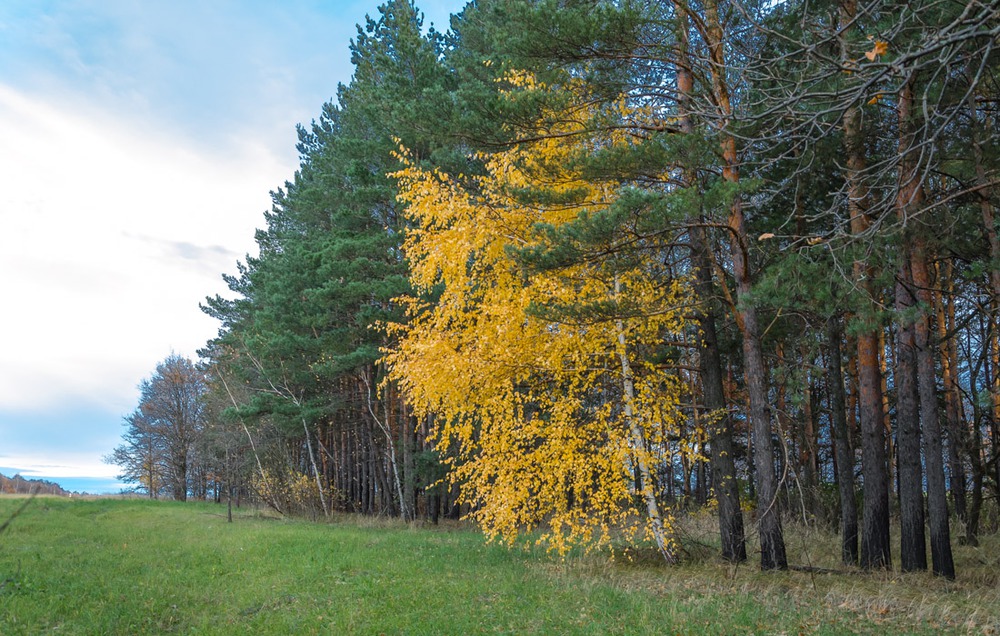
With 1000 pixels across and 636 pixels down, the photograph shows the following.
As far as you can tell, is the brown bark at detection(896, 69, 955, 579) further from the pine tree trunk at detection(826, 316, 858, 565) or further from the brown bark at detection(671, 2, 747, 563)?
the brown bark at detection(671, 2, 747, 563)

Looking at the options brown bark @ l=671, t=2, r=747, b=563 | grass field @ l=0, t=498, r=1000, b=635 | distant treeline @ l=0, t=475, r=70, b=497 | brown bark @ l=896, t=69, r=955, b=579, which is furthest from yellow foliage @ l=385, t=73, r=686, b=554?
distant treeline @ l=0, t=475, r=70, b=497

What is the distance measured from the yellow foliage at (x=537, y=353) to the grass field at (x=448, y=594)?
1272 mm

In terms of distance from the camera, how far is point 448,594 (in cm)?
842

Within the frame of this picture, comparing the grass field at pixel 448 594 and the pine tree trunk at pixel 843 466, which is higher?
the pine tree trunk at pixel 843 466

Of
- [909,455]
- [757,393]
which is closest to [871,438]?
[909,455]

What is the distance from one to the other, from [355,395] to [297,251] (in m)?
6.31

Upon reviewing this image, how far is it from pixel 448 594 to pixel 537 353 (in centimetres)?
380

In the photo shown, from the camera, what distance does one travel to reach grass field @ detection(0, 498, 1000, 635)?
6.88 m

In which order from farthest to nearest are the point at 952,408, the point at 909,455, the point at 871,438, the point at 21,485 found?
the point at 952,408 < the point at 871,438 < the point at 909,455 < the point at 21,485

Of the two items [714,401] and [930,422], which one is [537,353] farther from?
[930,422]

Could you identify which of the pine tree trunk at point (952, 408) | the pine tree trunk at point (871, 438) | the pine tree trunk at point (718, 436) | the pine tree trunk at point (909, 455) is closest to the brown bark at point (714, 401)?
the pine tree trunk at point (718, 436)

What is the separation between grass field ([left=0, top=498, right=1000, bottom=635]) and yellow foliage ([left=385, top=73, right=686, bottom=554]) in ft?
4.17

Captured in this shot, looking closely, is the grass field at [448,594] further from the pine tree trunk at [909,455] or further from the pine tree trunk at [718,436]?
the pine tree trunk at [909,455]

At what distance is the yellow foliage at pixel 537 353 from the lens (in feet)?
33.0
